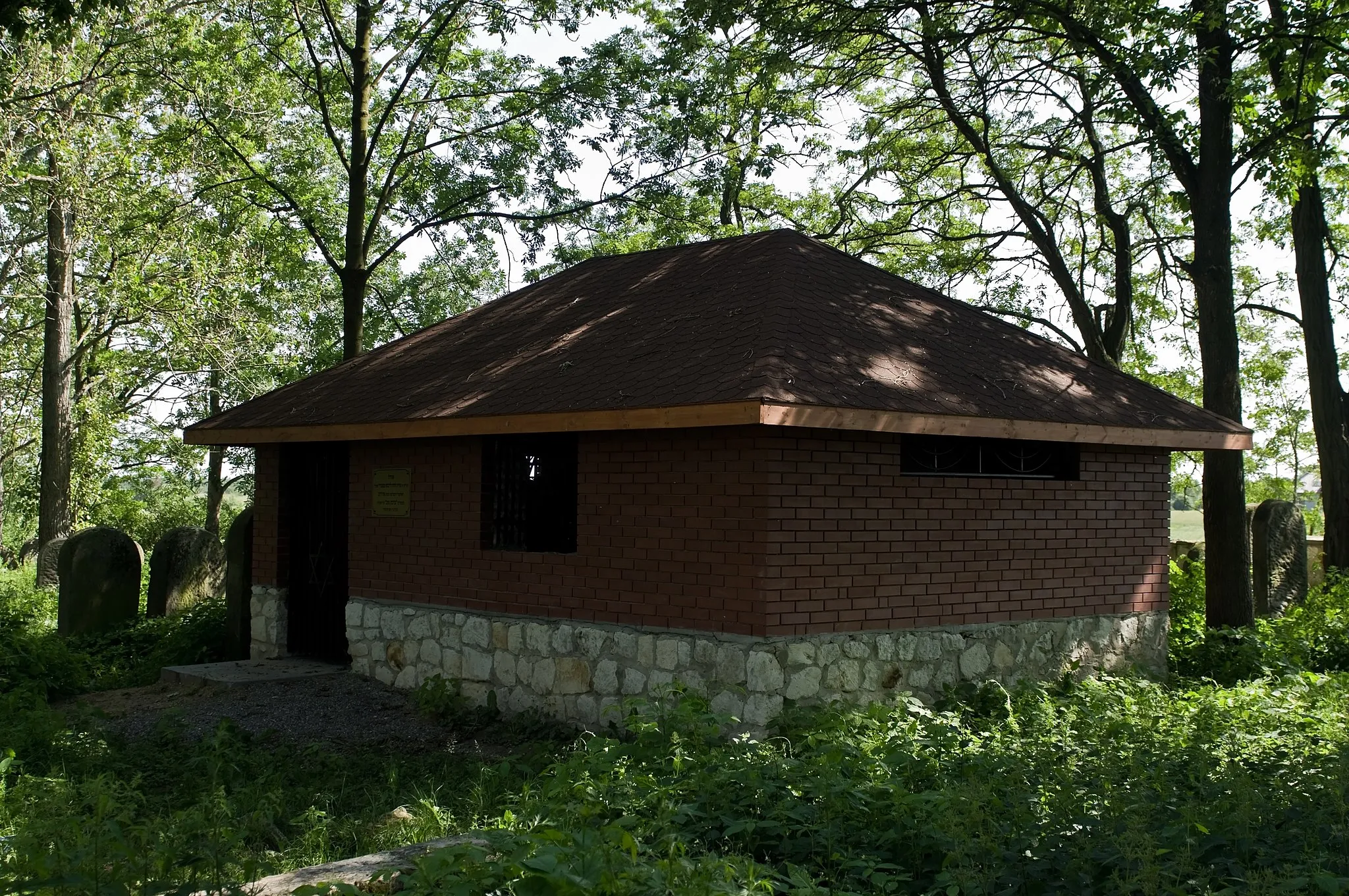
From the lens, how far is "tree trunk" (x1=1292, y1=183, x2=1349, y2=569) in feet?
58.1

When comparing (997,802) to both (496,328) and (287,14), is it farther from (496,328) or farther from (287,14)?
(287,14)

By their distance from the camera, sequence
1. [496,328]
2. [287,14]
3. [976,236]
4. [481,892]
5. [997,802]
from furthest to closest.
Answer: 1. [287,14]
2. [976,236]
3. [496,328]
4. [997,802]
5. [481,892]

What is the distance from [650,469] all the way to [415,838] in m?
3.59

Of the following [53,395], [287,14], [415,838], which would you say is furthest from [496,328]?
[53,395]

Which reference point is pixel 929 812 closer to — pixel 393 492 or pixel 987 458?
pixel 987 458

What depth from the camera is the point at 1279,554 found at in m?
15.2

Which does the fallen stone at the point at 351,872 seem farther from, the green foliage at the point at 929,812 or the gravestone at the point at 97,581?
the gravestone at the point at 97,581

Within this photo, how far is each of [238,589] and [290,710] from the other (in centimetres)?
352

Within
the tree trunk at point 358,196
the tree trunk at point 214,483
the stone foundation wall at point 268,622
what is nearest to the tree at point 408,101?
the tree trunk at point 358,196

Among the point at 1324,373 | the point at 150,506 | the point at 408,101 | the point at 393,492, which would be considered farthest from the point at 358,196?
the point at 150,506

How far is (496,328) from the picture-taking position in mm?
12320

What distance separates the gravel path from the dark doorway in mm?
1227

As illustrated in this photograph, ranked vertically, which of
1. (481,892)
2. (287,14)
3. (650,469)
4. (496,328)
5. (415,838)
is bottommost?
(415,838)

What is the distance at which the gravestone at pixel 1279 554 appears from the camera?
1505cm
